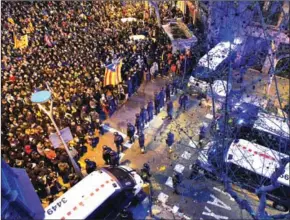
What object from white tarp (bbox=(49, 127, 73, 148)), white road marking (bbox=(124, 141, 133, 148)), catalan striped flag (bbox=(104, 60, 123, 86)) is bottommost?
white road marking (bbox=(124, 141, 133, 148))

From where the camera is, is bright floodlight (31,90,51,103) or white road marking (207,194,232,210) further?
white road marking (207,194,232,210)

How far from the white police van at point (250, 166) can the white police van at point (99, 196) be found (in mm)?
3274

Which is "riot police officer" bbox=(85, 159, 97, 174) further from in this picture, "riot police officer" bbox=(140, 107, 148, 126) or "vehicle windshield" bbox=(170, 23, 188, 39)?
"vehicle windshield" bbox=(170, 23, 188, 39)

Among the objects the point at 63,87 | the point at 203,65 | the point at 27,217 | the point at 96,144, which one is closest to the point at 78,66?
the point at 63,87

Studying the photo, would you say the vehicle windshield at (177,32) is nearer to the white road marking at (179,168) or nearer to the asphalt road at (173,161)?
the asphalt road at (173,161)

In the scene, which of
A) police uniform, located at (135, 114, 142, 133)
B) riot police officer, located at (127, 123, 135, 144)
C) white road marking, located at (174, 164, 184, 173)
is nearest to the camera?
white road marking, located at (174, 164, 184, 173)

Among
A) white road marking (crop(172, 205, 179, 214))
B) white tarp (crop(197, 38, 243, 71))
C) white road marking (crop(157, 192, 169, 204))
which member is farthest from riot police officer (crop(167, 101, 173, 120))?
white road marking (crop(172, 205, 179, 214))

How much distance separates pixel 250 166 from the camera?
1310 centimetres

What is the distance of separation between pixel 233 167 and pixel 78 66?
36.0 feet

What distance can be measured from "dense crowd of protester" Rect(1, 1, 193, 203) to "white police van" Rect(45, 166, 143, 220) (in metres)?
1.39

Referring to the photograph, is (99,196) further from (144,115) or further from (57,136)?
(144,115)

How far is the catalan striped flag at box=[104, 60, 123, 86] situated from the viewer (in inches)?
697

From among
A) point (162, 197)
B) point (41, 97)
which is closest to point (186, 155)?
point (162, 197)

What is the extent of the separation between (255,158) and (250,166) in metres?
0.61
